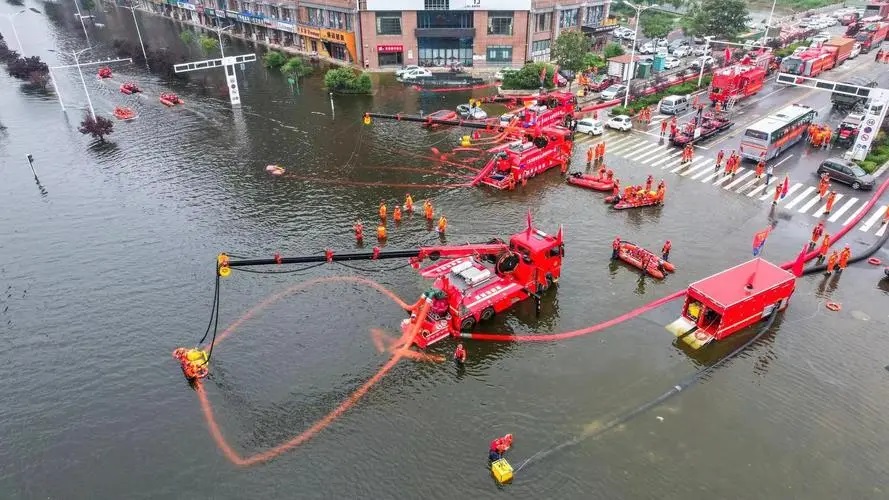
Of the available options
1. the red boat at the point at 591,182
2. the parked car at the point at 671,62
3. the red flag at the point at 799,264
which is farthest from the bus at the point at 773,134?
the parked car at the point at 671,62

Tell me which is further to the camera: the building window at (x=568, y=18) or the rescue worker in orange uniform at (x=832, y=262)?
the building window at (x=568, y=18)

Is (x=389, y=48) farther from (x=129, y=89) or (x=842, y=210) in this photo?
(x=842, y=210)

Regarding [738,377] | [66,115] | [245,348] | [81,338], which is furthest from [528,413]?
[66,115]

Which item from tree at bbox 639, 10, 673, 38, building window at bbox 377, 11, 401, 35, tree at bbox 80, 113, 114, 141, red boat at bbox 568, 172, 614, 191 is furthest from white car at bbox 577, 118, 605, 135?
tree at bbox 639, 10, 673, 38

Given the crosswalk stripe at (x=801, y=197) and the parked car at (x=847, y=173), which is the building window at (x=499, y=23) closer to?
the parked car at (x=847, y=173)

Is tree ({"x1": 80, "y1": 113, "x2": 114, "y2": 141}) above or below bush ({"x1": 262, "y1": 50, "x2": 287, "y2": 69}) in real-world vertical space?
below

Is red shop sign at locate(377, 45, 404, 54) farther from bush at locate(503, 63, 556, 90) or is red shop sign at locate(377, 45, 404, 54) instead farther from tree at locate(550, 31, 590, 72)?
tree at locate(550, 31, 590, 72)
